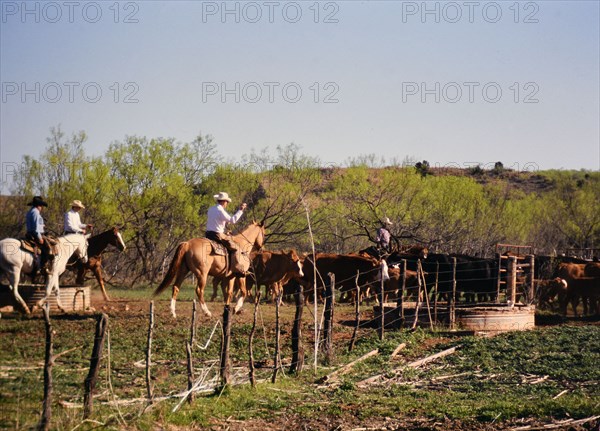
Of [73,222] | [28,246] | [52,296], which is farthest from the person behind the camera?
[73,222]

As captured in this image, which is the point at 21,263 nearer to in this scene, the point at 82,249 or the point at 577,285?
the point at 82,249

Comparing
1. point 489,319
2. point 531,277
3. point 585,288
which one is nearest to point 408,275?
point 531,277

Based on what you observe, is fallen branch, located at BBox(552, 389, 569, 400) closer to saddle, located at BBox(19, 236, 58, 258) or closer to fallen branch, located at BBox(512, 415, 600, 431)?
fallen branch, located at BBox(512, 415, 600, 431)

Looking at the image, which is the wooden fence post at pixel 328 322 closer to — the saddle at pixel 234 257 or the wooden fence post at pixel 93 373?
the saddle at pixel 234 257

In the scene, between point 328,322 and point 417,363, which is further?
point 328,322

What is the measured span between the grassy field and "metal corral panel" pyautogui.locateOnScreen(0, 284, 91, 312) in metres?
1.24

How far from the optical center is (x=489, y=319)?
19203 mm

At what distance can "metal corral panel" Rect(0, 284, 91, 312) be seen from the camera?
61.2ft

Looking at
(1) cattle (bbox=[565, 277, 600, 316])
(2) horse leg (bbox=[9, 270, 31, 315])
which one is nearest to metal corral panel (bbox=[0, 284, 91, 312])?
(2) horse leg (bbox=[9, 270, 31, 315])

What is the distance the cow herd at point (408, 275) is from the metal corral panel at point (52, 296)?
4.66 m

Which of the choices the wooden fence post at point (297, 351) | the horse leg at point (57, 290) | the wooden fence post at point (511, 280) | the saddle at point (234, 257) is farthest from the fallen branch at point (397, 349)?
the horse leg at point (57, 290)

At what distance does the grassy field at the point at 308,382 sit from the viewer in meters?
9.72

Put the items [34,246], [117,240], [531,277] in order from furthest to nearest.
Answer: [531,277] < [117,240] < [34,246]

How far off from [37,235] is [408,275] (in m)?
10.6
